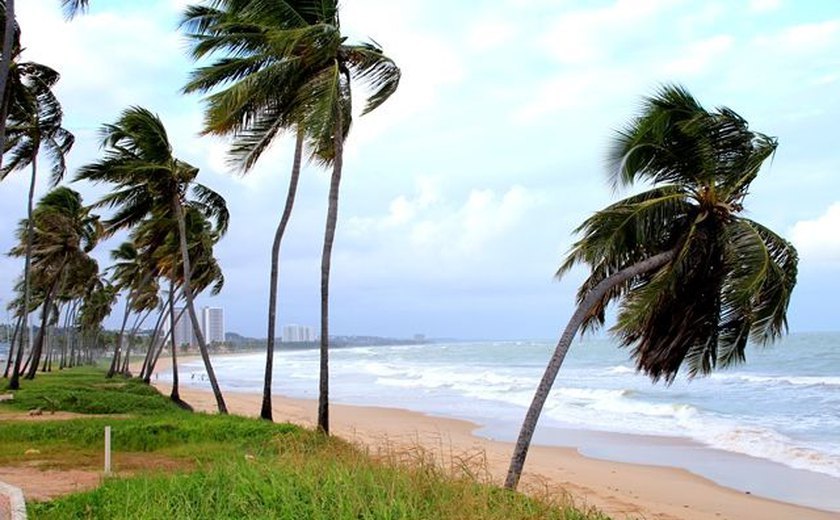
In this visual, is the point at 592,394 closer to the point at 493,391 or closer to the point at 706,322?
the point at 493,391

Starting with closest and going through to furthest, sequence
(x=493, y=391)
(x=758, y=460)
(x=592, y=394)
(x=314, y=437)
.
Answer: (x=314, y=437)
(x=758, y=460)
(x=592, y=394)
(x=493, y=391)

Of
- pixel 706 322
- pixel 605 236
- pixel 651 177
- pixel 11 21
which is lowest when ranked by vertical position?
pixel 706 322

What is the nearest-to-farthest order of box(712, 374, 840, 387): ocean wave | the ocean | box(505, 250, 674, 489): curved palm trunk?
1. box(505, 250, 674, 489): curved palm trunk
2. the ocean
3. box(712, 374, 840, 387): ocean wave

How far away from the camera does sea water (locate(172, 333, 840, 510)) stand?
642 inches

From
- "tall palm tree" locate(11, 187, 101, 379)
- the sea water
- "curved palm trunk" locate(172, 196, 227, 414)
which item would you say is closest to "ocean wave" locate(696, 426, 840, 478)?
the sea water

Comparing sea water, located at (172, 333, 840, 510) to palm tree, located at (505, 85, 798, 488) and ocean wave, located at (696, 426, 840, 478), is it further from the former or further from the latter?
palm tree, located at (505, 85, 798, 488)

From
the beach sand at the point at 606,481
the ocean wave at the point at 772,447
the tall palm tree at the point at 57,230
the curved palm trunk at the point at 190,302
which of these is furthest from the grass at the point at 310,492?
the tall palm tree at the point at 57,230

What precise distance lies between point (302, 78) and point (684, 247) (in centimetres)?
717

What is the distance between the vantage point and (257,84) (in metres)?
13.3

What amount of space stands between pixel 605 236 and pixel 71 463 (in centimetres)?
822

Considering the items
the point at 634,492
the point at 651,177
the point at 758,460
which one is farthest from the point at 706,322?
the point at 758,460

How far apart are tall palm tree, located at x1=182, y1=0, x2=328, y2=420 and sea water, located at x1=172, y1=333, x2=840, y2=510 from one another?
21.8 feet

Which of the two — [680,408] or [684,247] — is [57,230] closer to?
[680,408]

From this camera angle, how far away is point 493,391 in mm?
35625
